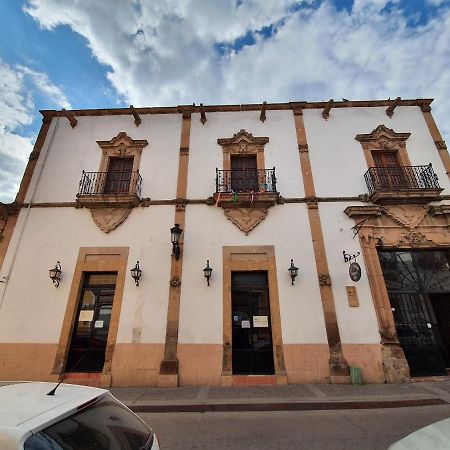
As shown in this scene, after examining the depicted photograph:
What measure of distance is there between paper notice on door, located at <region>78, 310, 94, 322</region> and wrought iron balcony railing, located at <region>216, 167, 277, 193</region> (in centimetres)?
567

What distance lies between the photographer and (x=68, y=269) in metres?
8.22

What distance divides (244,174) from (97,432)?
345 inches

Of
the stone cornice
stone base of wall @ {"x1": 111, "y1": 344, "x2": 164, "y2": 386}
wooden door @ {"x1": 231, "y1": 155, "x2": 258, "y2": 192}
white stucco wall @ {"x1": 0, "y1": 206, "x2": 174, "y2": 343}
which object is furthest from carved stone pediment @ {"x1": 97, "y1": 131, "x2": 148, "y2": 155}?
stone base of wall @ {"x1": 111, "y1": 344, "x2": 164, "y2": 386}

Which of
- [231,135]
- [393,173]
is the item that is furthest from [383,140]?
[231,135]

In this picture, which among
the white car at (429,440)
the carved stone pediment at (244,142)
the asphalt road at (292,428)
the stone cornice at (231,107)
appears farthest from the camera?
the stone cornice at (231,107)

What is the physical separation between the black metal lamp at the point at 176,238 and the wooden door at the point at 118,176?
274 centimetres

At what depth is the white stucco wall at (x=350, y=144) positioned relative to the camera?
30.1ft

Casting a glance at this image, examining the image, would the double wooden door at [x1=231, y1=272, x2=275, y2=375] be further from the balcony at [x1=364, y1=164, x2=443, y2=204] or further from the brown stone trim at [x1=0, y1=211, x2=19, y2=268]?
the brown stone trim at [x1=0, y1=211, x2=19, y2=268]

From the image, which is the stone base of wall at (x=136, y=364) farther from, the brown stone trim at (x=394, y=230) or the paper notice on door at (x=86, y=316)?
the brown stone trim at (x=394, y=230)

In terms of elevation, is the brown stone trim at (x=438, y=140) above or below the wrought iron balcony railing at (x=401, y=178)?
above

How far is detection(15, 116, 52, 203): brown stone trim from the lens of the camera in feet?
30.4

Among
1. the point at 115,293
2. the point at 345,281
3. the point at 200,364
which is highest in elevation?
the point at 345,281

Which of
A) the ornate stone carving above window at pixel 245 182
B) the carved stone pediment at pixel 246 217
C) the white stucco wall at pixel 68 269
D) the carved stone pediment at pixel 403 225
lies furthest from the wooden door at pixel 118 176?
the carved stone pediment at pixel 403 225

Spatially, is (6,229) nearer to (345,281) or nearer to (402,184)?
(345,281)
